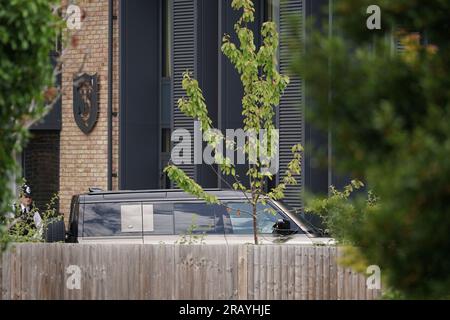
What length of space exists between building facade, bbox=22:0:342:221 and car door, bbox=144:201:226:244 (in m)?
5.55

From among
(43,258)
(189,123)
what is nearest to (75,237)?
(43,258)

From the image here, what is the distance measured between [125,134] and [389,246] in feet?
56.6

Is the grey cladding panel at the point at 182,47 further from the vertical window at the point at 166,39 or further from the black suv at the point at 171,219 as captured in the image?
the black suv at the point at 171,219

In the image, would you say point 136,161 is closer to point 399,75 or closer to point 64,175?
point 64,175

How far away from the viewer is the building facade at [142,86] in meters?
21.8

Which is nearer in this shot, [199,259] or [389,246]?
[389,246]

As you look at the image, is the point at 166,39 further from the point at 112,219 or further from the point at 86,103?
the point at 112,219

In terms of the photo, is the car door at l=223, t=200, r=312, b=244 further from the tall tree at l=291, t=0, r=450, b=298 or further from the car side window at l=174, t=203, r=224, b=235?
the tall tree at l=291, t=0, r=450, b=298

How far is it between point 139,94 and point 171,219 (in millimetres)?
7268

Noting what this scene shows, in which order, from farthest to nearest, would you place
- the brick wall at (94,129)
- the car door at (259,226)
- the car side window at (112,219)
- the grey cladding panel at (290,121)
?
the brick wall at (94,129)
the grey cladding panel at (290,121)
the car side window at (112,219)
the car door at (259,226)

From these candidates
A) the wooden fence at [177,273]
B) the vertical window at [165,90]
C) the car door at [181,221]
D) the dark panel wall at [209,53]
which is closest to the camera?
the wooden fence at [177,273]

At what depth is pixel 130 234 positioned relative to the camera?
51.9 feet

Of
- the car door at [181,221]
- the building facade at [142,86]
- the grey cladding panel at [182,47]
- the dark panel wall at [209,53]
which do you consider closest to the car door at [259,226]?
the car door at [181,221]

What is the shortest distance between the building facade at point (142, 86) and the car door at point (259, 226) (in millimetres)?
5724
